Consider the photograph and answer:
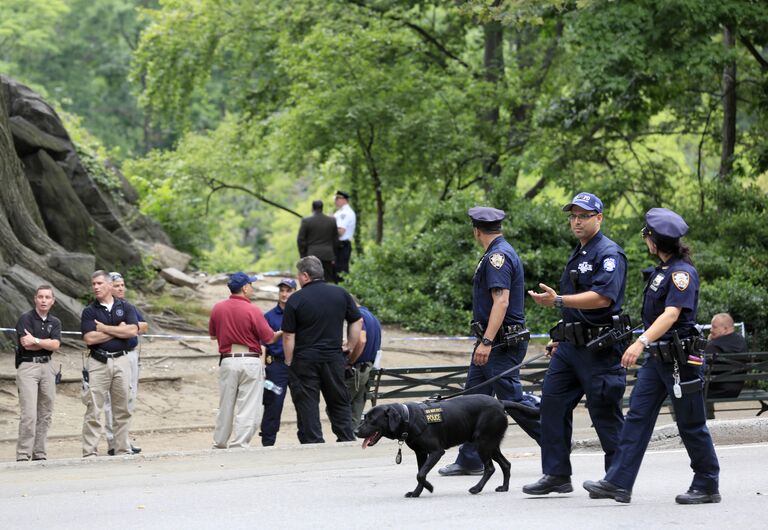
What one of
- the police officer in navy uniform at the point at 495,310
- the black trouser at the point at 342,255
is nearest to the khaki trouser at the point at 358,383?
the police officer in navy uniform at the point at 495,310

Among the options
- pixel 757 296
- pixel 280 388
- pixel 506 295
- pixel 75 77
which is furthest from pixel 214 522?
pixel 75 77

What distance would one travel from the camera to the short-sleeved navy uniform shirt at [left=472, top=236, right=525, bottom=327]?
30.6 feet

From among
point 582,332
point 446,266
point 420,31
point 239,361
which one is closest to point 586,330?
point 582,332

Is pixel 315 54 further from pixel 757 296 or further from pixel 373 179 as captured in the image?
pixel 757 296

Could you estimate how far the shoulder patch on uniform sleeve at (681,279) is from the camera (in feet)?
25.6

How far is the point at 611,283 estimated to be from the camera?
26.6ft

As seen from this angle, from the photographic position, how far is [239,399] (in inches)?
498

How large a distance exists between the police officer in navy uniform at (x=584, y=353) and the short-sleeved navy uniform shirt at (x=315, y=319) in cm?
392

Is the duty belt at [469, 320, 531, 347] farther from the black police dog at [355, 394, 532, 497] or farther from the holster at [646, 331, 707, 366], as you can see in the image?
the holster at [646, 331, 707, 366]

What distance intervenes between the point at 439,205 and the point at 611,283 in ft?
55.0

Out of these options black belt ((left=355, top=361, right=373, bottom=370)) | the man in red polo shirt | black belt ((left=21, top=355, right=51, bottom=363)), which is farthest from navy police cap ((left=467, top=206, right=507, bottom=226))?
black belt ((left=21, top=355, right=51, bottom=363))

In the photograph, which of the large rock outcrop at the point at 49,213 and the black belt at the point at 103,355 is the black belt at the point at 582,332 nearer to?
the black belt at the point at 103,355

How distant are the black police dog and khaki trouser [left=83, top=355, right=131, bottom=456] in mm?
4659

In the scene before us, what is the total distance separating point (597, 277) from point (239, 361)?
5297 millimetres
